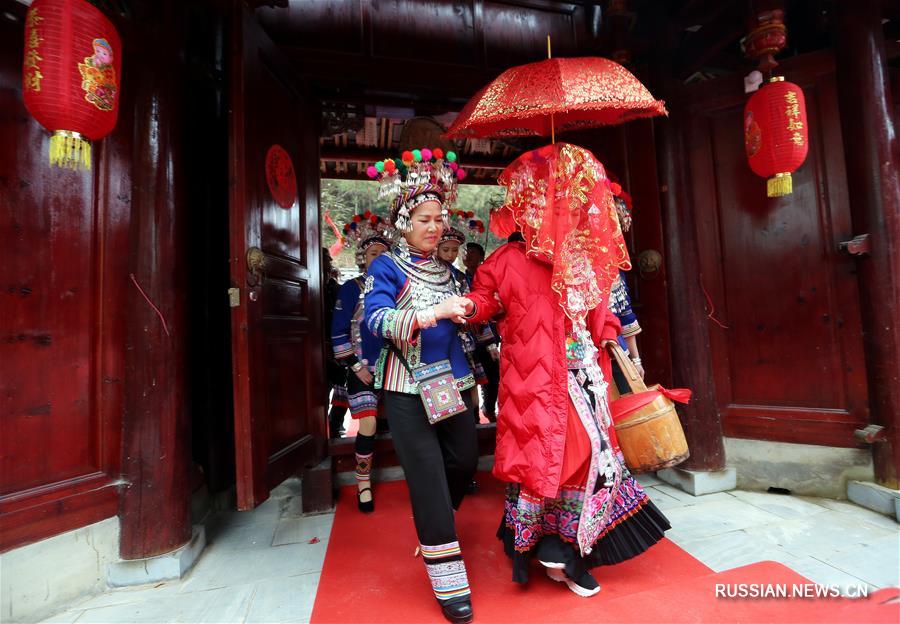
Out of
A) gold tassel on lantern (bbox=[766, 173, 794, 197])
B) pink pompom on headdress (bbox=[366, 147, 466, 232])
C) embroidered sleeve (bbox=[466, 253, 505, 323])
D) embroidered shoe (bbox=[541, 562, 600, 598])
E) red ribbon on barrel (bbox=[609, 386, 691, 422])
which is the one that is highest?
gold tassel on lantern (bbox=[766, 173, 794, 197])

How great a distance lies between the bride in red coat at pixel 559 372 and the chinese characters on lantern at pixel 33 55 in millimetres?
1709

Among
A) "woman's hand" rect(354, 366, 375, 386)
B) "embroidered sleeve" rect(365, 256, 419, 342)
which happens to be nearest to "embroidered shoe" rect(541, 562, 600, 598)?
"embroidered sleeve" rect(365, 256, 419, 342)

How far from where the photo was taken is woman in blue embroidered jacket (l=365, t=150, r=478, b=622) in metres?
1.81

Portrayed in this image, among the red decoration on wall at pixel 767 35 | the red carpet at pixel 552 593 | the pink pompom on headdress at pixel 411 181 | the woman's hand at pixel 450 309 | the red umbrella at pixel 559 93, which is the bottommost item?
the red carpet at pixel 552 593

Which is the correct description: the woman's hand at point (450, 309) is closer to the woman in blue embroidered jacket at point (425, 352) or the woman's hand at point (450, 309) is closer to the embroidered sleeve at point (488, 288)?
the woman in blue embroidered jacket at point (425, 352)

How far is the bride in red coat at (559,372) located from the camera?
5.87 feet

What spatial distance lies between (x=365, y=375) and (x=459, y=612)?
162cm

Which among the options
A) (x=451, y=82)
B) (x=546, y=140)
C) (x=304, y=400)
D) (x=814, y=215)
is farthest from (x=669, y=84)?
(x=304, y=400)

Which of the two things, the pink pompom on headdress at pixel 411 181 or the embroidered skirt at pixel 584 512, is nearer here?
the embroidered skirt at pixel 584 512

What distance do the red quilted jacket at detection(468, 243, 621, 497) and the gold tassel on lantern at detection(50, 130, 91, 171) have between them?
59.8 inches

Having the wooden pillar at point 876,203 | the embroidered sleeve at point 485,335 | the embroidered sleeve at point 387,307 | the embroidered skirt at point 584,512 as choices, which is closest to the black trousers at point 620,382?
the embroidered skirt at point 584,512

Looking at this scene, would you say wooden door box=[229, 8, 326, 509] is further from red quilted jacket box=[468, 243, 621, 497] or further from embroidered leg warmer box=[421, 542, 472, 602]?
red quilted jacket box=[468, 243, 621, 497]

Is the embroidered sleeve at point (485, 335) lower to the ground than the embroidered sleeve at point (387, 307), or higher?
lower

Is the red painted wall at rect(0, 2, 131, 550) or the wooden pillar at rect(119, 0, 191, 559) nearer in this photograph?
the red painted wall at rect(0, 2, 131, 550)
